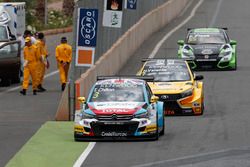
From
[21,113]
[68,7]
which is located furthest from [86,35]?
[68,7]

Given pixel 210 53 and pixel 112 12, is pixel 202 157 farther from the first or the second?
pixel 210 53

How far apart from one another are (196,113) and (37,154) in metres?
7.11

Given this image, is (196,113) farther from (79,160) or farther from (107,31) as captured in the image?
(107,31)

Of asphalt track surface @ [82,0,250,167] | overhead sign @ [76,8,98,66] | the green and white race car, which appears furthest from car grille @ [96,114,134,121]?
the green and white race car

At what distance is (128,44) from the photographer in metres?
41.5

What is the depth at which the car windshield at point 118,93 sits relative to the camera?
20531 millimetres

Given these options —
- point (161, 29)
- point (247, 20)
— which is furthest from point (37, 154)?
point (247, 20)

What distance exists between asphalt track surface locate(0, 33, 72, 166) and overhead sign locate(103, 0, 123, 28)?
8.96ft

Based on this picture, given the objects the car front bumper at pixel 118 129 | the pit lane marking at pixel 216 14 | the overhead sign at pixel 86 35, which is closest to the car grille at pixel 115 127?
the car front bumper at pixel 118 129

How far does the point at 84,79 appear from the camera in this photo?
25953mm

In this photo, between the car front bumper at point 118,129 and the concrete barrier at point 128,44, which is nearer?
the car front bumper at point 118,129

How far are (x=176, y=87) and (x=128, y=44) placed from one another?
16.5m

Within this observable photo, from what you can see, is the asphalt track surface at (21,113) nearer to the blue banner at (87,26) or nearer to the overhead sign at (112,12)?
the blue banner at (87,26)

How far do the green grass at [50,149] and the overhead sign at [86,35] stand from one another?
2.50m
